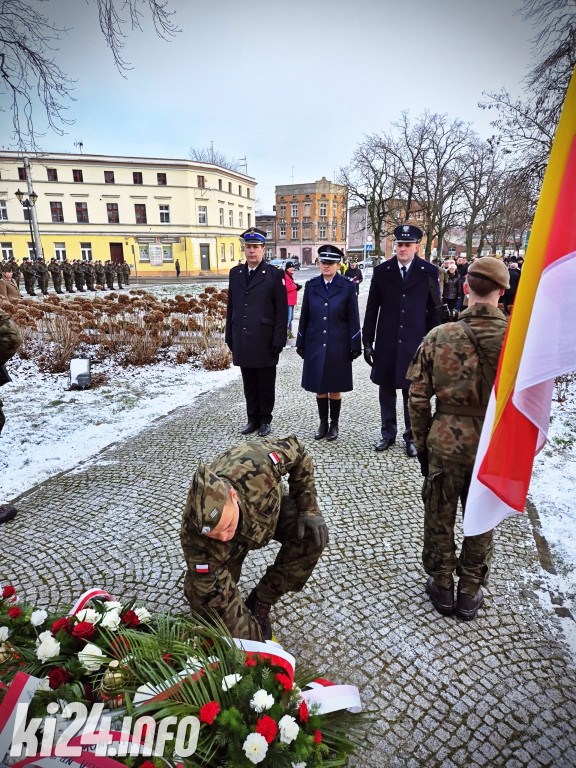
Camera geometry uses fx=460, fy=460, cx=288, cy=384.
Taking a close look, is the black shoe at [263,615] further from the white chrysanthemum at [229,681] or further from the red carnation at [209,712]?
the red carnation at [209,712]

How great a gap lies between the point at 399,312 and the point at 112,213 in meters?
46.3

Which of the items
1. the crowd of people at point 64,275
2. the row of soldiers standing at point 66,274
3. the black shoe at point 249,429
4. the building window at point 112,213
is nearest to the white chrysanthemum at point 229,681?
the black shoe at point 249,429

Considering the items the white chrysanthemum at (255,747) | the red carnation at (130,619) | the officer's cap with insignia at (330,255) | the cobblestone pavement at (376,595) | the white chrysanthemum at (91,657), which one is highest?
the officer's cap with insignia at (330,255)

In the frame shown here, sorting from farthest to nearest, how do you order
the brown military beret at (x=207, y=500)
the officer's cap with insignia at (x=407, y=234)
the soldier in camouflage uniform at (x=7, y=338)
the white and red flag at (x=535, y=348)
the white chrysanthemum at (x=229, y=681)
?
1. the officer's cap with insignia at (x=407, y=234)
2. the soldier in camouflage uniform at (x=7, y=338)
3. the brown military beret at (x=207, y=500)
4. the white chrysanthemum at (x=229, y=681)
5. the white and red flag at (x=535, y=348)

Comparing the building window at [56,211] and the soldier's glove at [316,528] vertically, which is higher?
the building window at [56,211]

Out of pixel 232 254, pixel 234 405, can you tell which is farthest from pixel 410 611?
pixel 232 254

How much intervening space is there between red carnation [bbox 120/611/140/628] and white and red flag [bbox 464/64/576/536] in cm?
149

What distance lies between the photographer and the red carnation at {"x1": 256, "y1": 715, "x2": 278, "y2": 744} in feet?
4.70

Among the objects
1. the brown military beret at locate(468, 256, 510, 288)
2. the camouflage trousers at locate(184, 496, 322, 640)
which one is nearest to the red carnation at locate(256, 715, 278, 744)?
the camouflage trousers at locate(184, 496, 322, 640)

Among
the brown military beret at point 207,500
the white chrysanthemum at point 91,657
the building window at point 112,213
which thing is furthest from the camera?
the building window at point 112,213

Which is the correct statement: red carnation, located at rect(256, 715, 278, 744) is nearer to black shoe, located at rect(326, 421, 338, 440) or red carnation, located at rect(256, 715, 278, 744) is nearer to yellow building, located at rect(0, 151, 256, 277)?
black shoe, located at rect(326, 421, 338, 440)

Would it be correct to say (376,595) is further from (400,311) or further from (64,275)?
(64,275)

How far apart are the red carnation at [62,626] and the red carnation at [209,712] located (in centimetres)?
75

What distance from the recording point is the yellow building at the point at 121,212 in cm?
4194
